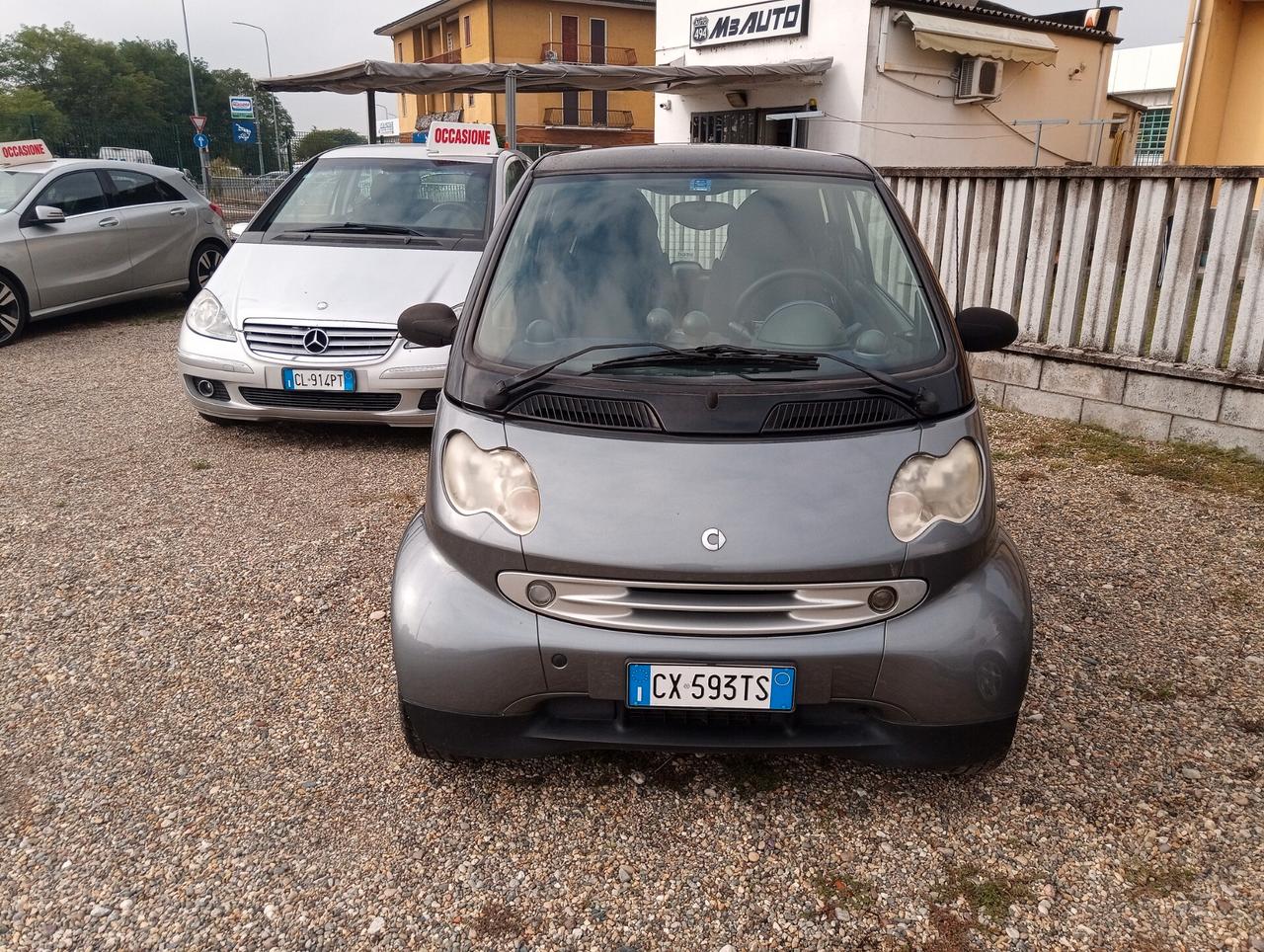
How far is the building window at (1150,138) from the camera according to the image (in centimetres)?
2367

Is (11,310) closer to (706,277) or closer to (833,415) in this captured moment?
(706,277)

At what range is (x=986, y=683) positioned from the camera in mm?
2344

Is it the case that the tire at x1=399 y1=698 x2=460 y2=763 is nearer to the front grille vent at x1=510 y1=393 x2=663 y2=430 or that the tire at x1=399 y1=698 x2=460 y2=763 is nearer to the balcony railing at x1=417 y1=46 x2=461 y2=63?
the front grille vent at x1=510 y1=393 x2=663 y2=430

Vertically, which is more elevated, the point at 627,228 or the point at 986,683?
the point at 627,228

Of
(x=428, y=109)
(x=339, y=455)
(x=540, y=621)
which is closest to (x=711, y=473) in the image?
(x=540, y=621)

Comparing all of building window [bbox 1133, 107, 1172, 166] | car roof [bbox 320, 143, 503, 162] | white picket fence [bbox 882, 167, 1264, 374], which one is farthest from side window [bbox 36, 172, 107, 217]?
building window [bbox 1133, 107, 1172, 166]

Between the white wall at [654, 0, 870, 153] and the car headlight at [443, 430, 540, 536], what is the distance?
16.5 metres

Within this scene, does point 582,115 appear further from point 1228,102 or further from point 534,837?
point 534,837

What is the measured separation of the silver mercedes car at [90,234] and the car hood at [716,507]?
905 cm

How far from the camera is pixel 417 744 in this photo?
267 centimetres

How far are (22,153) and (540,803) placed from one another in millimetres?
10613

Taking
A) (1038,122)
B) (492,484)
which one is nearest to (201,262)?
(492,484)

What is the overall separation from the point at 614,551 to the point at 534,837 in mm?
823

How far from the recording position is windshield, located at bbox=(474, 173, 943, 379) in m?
2.75
